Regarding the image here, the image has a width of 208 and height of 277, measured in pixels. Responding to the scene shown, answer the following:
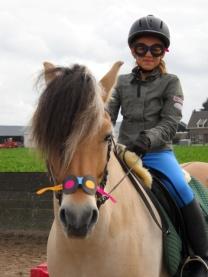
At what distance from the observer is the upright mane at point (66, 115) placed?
2.67 metres

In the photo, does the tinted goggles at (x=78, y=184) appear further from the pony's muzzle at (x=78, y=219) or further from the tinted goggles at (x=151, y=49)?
the tinted goggles at (x=151, y=49)

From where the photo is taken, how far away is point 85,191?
2.54m

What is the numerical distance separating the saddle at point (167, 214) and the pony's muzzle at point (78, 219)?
95 centimetres

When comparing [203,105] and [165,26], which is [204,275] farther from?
[203,105]

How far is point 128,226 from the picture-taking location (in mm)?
3117

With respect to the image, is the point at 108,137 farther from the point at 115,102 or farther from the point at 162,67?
the point at 162,67

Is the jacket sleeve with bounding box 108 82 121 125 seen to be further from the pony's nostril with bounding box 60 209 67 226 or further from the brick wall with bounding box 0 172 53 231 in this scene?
the brick wall with bounding box 0 172 53 231

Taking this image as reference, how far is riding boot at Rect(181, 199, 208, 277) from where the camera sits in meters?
3.68

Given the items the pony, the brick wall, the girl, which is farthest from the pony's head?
the brick wall

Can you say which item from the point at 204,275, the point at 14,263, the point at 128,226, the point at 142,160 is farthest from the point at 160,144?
the point at 14,263

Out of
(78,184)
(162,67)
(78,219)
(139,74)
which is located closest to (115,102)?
(139,74)

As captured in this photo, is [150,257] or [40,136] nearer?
[40,136]

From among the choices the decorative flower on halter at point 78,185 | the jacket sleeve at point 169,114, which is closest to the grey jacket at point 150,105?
the jacket sleeve at point 169,114

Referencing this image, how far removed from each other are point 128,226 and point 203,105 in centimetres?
9938
